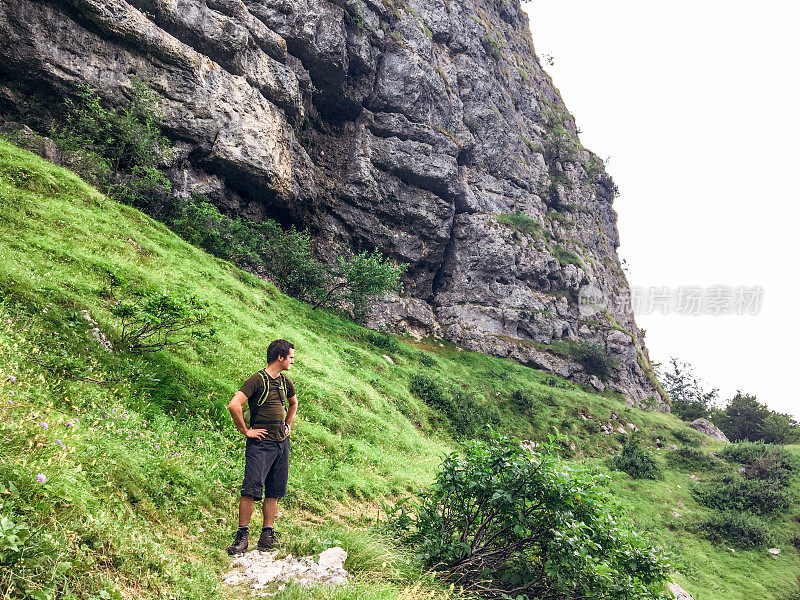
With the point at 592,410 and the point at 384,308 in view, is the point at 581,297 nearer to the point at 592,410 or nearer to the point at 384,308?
the point at 592,410

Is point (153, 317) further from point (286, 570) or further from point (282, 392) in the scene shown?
point (286, 570)

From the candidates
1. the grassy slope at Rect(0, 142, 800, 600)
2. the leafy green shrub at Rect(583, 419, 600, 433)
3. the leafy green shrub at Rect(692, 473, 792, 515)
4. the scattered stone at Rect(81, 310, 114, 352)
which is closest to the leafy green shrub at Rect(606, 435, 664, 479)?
the leafy green shrub at Rect(692, 473, 792, 515)

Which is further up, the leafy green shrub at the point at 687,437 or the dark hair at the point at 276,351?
the dark hair at the point at 276,351

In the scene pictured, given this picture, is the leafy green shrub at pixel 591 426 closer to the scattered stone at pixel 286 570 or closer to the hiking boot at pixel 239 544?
the scattered stone at pixel 286 570

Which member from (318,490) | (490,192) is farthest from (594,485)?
(490,192)

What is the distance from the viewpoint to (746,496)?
83.8 feet

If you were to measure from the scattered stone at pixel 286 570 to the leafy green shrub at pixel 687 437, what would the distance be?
43.7 metres

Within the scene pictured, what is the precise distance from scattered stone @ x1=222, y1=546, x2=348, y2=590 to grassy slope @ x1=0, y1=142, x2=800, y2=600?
0.27m

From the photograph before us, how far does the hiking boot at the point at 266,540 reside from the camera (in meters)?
5.85

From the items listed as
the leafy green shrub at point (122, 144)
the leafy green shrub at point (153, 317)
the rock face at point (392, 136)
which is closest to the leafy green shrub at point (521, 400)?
the rock face at point (392, 136)

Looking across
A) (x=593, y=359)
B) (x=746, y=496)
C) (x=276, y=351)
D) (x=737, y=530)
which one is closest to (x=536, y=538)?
(x=276, y=351)

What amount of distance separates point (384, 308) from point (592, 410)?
2365cm

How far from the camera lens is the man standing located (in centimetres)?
584

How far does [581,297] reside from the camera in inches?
2320
